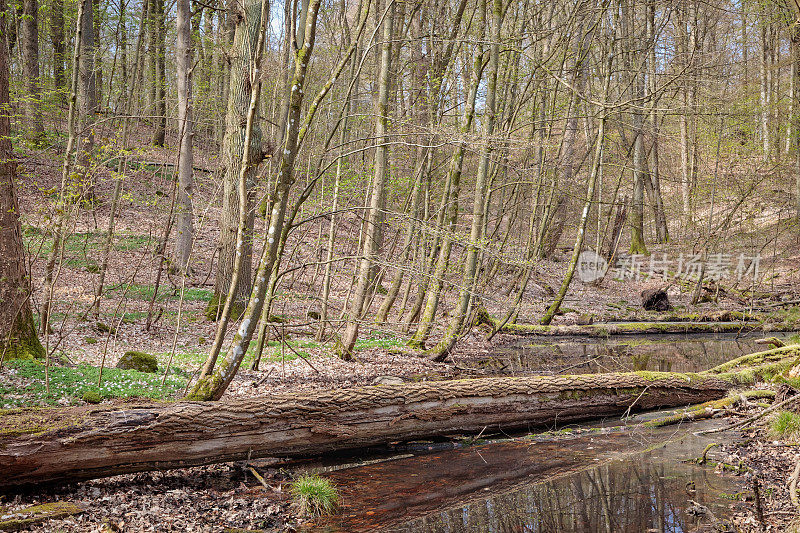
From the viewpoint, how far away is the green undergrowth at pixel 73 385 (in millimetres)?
6598

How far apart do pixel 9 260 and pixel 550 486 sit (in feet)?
23.6

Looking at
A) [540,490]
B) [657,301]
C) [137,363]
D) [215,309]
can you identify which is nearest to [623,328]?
[657,301]

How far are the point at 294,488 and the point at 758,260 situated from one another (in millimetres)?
18642

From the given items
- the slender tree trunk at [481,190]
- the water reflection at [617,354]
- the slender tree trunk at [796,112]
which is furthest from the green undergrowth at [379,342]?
the slender tree trunk at [796,112]

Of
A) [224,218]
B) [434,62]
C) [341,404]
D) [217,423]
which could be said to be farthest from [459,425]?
[434,62]

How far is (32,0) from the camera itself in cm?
1777

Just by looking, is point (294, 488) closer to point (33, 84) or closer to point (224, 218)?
point (224, 218)

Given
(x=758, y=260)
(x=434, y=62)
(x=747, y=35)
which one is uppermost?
(x=747, y=35)

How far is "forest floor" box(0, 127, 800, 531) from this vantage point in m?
5.06

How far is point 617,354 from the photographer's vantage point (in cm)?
1220

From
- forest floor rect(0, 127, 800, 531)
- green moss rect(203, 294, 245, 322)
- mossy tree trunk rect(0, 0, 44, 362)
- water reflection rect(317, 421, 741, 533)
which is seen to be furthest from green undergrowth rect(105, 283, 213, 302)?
water reflection rect(317, 421, 741, 533)

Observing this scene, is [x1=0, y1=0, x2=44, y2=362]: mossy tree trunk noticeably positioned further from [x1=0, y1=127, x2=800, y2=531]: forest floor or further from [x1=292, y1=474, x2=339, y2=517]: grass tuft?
[x1=292, y1=474, x2=339, y2=517]: grass tuft

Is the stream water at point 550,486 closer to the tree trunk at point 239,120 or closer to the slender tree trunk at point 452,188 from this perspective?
the slender tree trunk at point 452,188

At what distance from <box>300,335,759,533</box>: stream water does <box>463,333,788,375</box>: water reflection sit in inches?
118
